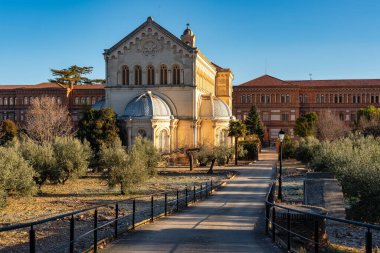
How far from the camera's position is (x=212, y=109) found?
58.0 m

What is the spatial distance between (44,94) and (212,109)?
3754cm

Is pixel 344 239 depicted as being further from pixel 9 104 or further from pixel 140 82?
pixel 9 104

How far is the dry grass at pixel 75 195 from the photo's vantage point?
2290 centimetres

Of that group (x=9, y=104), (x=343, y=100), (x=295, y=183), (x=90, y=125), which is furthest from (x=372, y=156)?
(x=9, y=104)

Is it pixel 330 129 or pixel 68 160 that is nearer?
pixel 68 160

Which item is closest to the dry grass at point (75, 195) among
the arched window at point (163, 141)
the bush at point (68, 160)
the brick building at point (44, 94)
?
the bush at point (68, 160)

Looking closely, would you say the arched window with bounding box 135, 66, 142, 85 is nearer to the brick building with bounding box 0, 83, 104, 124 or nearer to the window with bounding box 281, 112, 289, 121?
the brick building with bounding box 0, 83, 104, 124

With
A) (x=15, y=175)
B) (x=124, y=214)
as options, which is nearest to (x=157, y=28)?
(x=15, y=175)

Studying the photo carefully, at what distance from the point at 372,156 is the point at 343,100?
68.0 meters

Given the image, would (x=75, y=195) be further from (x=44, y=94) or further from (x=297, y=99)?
(x=297, y=99)

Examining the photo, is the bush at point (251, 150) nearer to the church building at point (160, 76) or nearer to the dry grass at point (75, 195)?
the church building at point (160, 76)

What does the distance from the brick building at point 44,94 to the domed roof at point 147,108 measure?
3186 cm

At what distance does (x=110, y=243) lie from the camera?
12625 mm

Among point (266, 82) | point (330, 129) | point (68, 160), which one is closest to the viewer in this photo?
point (68, 160)
